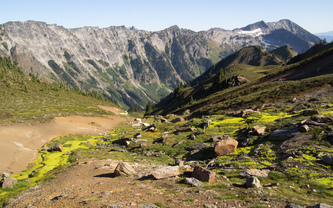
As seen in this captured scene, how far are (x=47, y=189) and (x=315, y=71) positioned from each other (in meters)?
96.4

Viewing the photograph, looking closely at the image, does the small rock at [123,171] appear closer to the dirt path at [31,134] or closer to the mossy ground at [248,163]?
the mossy ground at [248,163]

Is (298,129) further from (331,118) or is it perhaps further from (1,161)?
(1,161)

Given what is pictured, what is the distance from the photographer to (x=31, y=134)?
164 feet

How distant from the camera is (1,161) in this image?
3262cm

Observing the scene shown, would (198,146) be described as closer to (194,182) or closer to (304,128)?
(304,128)

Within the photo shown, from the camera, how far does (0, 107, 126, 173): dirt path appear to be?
3441 cm

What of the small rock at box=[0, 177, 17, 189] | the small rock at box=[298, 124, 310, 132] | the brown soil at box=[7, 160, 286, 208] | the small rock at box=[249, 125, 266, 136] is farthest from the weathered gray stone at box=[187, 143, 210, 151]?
the small rock at box=[0, 177, 17, 189]

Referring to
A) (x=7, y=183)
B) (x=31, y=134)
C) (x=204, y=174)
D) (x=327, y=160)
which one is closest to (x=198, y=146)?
(x=204, y=174)

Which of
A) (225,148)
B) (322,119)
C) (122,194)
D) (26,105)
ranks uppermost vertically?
(322,119)

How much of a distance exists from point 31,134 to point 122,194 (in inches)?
1796

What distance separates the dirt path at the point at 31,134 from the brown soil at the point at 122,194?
1682 cm

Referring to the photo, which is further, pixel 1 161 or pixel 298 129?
pixel 1 161

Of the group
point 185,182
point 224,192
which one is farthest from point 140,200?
point 224,192

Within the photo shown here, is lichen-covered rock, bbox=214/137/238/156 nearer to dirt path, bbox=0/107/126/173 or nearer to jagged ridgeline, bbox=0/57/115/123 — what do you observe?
dirt path, bbox=0/107/126/173
